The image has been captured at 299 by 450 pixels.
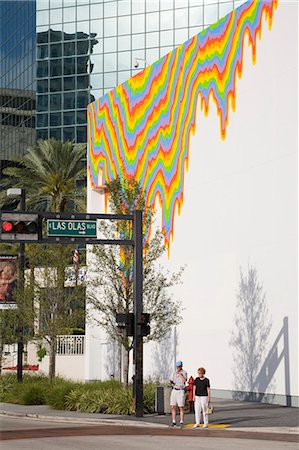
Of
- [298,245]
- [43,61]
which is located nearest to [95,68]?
[43,61]

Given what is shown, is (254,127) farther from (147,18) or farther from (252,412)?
(147,18)

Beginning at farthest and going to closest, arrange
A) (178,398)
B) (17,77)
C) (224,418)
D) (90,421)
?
(17,77)
(224,418)
(90,421)
(178,398)

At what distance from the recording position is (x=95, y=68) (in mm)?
107375

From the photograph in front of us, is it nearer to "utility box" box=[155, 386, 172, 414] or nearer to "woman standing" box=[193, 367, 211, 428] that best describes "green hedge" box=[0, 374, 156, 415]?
"utility box" box=[155, 386, 172, 414]

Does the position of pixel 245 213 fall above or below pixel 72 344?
above

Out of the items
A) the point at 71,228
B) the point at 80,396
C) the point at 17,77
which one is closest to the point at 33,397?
the point at 80,396

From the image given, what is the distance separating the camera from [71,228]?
32719mm

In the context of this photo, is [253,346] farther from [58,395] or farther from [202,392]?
[202,392]

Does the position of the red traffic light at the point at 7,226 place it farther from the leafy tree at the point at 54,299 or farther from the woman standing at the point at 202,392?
the leafy tree at the point at 54,299

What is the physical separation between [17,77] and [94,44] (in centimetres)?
1041

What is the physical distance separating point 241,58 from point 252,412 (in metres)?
13.9

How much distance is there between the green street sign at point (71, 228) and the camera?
3244cm

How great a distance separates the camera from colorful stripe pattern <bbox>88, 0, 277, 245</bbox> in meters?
41.3

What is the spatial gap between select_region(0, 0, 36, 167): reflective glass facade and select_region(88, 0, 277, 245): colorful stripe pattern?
179ft
